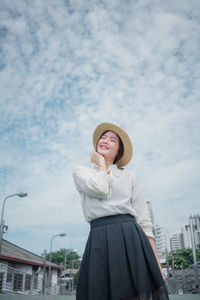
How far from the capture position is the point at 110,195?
5.46ft

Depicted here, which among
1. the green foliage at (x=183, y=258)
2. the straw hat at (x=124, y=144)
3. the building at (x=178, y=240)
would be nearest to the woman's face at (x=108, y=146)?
the straw hat at (x=124, y=144)

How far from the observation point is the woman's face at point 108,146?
6.98 ft

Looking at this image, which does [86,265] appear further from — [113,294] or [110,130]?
[110,130]

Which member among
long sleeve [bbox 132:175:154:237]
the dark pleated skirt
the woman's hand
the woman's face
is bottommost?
the dark pleated skirt

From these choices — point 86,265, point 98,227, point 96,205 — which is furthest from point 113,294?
point 96,205

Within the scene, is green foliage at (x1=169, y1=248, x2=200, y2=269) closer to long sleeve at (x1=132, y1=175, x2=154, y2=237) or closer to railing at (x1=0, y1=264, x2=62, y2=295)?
railing at (x1=0, y1=264, x2=62, y2=295)

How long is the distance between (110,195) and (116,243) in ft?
1.07

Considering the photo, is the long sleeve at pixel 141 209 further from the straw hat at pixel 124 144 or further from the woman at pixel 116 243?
the straw hat at pixel 124 144

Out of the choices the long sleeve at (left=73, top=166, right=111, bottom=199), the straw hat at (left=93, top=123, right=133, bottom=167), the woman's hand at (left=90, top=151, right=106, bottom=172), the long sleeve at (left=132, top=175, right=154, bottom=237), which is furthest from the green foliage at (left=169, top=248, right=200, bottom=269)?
the long sleeve at (left=73, top=166, right=111, bottom=199)

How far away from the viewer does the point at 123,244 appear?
1.48 m

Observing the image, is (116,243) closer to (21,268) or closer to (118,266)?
(118,266)

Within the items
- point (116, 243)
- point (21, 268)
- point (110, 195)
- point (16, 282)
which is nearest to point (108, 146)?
point (110, 195)

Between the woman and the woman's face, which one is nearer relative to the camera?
the woman

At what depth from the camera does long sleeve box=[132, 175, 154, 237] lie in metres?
1.73
